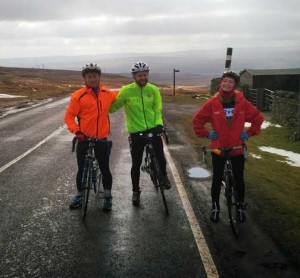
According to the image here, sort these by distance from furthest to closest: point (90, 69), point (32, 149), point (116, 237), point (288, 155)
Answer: point (32, 149) < point (288, 155) < point (90, 69) < point (116, 237)

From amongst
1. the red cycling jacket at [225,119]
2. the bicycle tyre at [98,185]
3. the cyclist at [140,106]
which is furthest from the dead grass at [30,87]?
the red cycling jacket at [225,119]

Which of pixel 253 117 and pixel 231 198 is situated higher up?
pixel 253 117

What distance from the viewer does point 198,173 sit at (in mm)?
10180

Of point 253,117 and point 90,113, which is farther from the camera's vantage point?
point 90,113

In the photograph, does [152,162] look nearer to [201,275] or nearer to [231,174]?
[231,174]

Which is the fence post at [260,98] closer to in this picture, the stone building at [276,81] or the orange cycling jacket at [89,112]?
the stone building at [276,81]

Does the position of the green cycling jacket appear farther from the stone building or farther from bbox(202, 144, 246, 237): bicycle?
the stone building

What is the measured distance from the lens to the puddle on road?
9.87 metres

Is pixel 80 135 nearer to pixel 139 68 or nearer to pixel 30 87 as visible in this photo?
pixel 139 68

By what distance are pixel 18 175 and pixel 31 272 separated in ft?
16.8

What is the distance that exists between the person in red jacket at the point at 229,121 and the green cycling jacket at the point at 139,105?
1064 millimetres

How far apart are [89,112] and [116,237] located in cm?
214

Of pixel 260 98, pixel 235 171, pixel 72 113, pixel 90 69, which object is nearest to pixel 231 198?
pixel 235 171

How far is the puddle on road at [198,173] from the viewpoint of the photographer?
9867 millimetres
